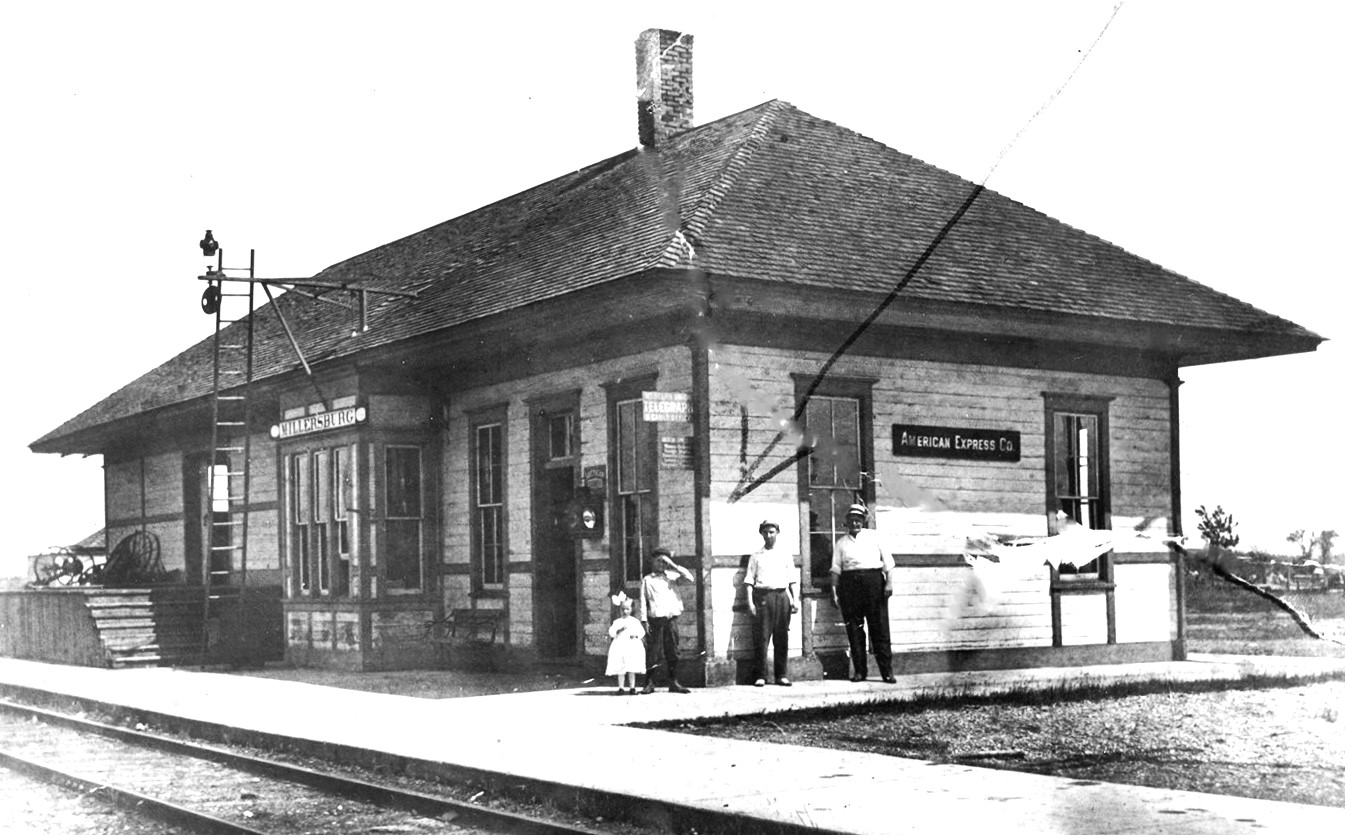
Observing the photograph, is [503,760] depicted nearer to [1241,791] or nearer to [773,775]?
[773,775]

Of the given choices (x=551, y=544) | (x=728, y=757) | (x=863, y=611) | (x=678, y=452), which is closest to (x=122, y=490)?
(x=551, y=544)

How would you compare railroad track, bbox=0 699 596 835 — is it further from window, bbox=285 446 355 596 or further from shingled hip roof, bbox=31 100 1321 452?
window, bbox=285 446 355 596

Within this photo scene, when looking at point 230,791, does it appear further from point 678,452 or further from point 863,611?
point 863,611

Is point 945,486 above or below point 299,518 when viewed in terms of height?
above

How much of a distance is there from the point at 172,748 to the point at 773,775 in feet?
19.8

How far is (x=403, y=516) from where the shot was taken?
19.4m

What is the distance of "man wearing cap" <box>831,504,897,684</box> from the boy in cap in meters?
1.50

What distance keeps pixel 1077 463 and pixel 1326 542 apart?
888cm

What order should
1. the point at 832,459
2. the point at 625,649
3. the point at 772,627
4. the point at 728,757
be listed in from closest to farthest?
the point at 728,757, the point at 625,649, the point at 772,627, the point at 832,459

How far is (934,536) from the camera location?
1645cm

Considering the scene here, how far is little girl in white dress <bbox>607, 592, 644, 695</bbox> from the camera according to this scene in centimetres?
1463

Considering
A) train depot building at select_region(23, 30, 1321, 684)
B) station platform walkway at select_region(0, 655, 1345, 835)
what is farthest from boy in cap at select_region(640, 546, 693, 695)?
station platform walkway at select_region(0, 655, 1345, 835)

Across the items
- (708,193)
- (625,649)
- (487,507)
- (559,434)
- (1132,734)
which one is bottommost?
(1132,734)

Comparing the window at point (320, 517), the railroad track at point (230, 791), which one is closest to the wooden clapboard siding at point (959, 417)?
the railroad track at point (230, 791)
